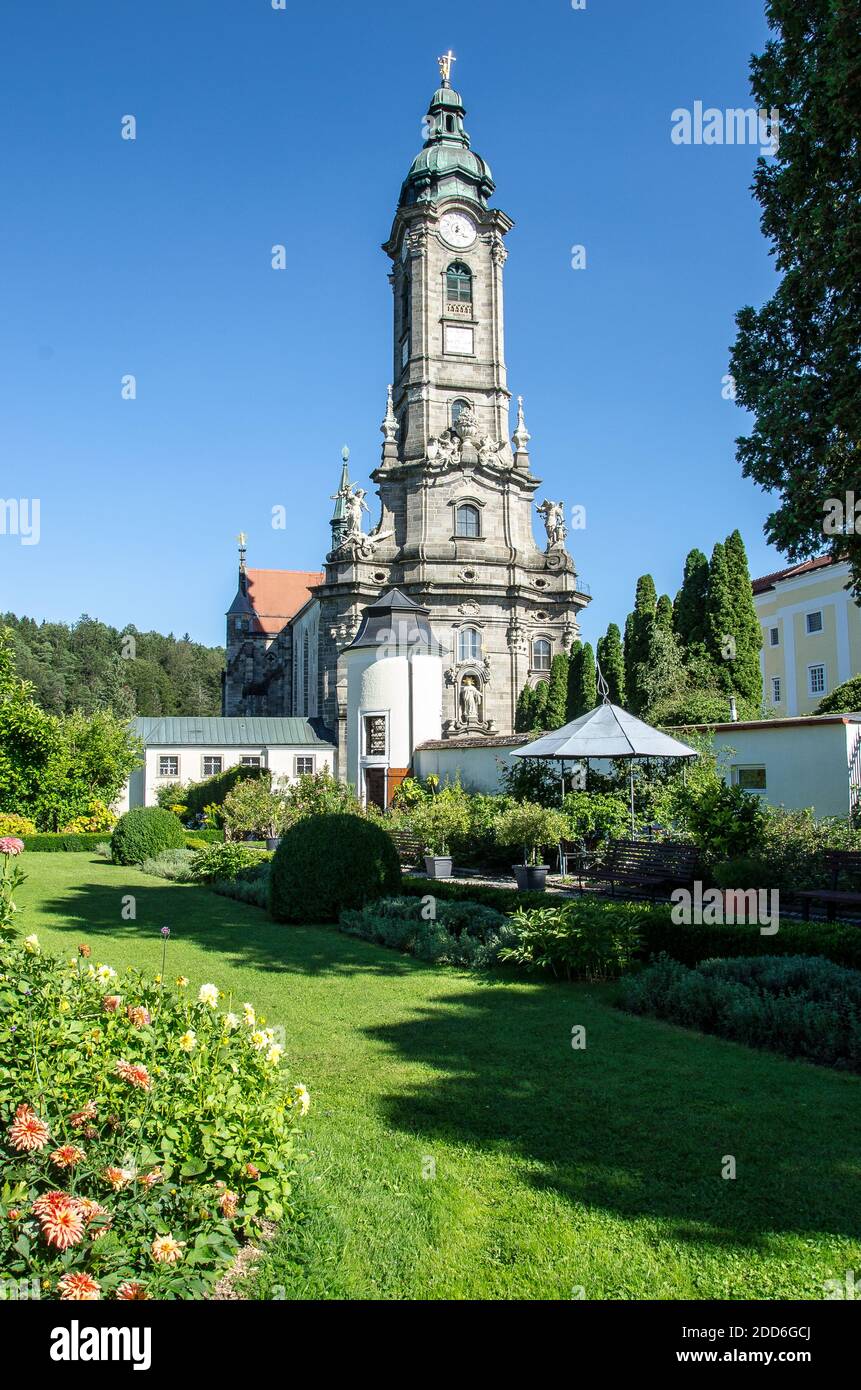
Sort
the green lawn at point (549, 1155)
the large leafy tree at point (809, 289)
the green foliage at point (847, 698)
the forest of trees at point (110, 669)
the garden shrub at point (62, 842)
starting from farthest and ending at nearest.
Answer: the forest of trees at point (110, 669), the garden shrub at point (62, 842), the green foliage at point (847, 698), the large leafy tree at point (809, 289), the green lawn at point (549, 1155)

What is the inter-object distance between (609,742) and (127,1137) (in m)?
14.5

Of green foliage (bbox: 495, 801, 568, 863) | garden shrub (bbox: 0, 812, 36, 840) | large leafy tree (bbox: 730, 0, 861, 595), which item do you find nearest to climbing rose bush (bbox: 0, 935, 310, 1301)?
large leafy tree (bbox: 730, 0, 861, 595)

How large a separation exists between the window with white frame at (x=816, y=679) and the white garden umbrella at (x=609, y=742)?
85.1ft

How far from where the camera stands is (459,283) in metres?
53.0

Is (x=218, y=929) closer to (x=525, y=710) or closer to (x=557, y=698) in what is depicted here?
(x=557, y=698)

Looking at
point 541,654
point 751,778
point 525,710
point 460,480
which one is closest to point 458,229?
point 460,480

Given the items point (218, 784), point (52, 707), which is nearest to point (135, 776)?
point (218, 784)

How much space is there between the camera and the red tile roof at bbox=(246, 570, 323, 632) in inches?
2972

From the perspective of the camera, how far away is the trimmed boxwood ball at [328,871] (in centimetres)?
1489

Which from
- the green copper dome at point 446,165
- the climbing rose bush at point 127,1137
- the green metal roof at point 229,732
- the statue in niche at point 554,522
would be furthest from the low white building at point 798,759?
the green copper dome at point 446,165

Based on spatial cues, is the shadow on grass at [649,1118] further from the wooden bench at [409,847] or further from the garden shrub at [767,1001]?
the wooden bench at [409,847]

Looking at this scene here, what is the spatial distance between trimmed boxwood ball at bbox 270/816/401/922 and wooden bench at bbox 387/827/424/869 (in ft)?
27.9

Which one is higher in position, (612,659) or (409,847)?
(612,659)

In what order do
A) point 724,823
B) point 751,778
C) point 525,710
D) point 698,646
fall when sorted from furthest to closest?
point 525,710 < point 698,646 < point 751,778 < point 724,823
